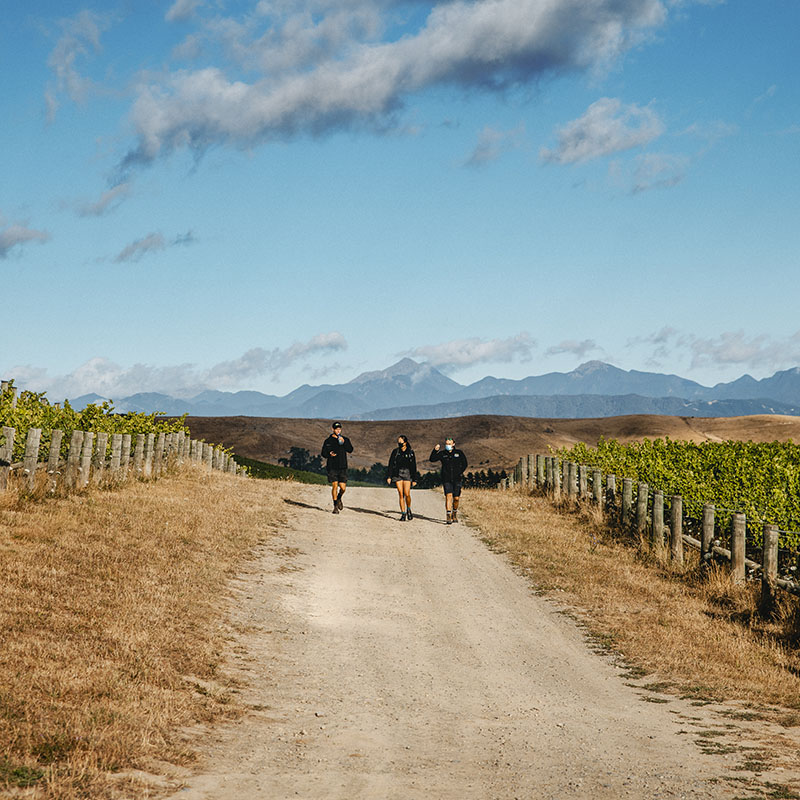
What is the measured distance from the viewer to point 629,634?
42.2 ft

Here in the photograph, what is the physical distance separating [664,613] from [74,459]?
1193 centimetres

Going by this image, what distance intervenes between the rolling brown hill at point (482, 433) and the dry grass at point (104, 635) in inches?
2070

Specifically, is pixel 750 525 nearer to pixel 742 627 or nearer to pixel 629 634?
pixel 742 627

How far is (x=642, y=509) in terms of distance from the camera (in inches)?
782

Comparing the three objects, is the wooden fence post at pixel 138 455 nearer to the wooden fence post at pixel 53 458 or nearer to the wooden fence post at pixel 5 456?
the wooden fence post at pixel 53 458

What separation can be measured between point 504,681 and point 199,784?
15.7ft

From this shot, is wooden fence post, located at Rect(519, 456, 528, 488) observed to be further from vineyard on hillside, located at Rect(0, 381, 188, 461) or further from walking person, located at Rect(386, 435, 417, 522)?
vineyard on hillside, located at Rect(0, 381, 188, 461)

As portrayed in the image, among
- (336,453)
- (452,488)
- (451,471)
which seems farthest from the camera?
(452,488)

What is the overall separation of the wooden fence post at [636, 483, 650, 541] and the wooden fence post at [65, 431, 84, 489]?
1222cm

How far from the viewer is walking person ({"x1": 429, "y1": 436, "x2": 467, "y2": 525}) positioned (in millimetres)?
23172

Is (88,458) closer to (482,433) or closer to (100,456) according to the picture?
(100,456)

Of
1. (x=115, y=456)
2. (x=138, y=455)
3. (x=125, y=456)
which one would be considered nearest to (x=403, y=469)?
(x=138, y=455)

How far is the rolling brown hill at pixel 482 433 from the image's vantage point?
2982 inches

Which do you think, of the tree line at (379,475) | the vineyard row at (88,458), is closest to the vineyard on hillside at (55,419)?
the vineyard row at (88,458)
